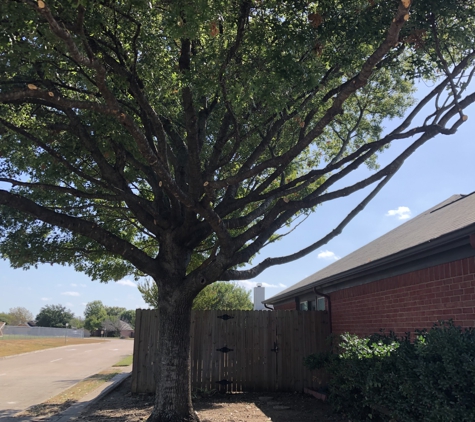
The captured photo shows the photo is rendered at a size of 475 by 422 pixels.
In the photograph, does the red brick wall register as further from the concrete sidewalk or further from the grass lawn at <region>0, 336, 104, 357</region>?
the grass lawn at <region>0, 336, 104, 357</region>

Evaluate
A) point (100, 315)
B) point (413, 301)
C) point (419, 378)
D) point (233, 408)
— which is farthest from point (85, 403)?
point (100, 315)

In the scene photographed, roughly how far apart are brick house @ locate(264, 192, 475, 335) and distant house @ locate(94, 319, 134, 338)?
10400 centimetres

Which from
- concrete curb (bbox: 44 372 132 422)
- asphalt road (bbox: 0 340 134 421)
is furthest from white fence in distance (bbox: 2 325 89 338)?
concrete curb (bbox: 44 372 132 422)

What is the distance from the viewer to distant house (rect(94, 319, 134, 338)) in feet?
358

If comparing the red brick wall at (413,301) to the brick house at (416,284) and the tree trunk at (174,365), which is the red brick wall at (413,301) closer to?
the brick house at (416,284)

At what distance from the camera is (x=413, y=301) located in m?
7.73

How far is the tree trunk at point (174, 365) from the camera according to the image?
24.8 feet

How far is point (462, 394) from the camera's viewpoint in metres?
4.22

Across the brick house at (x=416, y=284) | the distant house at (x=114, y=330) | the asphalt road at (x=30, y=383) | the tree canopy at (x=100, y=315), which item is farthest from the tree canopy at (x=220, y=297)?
the tree canopy at (x=100, y=315)

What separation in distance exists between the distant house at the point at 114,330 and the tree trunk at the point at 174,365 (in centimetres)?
10498

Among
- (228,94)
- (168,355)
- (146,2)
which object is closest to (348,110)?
(228,94)

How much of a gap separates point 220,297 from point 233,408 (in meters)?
28.6

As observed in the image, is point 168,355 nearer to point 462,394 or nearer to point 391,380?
point 391,380

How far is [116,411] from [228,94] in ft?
22.2
